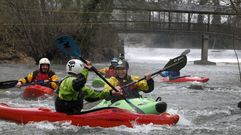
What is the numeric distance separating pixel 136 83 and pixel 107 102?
2.35 feet

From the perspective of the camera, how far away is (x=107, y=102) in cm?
937

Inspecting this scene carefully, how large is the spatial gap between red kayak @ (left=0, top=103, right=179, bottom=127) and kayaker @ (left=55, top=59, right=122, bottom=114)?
0.16 meters

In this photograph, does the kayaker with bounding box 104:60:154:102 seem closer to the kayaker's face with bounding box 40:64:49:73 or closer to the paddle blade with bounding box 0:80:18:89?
the paddle blade with bounding box 0:80:18:89

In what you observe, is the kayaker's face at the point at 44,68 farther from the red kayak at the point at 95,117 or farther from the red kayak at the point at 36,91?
the red kayak at the point at 95,117

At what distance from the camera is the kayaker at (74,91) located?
25.7 ft

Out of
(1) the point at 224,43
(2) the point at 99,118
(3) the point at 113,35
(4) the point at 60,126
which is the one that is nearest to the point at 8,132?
(4) the point at 60,126

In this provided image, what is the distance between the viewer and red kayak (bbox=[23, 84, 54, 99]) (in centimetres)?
1177

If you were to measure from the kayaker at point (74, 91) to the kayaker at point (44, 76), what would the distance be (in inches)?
157

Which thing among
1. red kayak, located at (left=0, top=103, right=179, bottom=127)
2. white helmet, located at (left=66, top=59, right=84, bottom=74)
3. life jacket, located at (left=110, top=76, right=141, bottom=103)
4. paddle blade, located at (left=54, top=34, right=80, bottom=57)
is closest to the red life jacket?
paddle blade, located at (left=54, top=34, right=80, bottom=57)

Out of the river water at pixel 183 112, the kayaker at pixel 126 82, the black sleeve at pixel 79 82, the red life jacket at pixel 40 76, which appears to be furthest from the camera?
the red life jacket at pixel 40 76

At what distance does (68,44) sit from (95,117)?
5.90 feet

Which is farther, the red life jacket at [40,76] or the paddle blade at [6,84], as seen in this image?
the red life jacket at [40,76]

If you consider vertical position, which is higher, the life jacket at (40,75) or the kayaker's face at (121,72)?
the kayaker's face at (121,72)

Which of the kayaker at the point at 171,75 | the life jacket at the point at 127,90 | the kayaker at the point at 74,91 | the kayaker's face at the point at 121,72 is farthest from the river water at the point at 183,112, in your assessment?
the kayaker's face at the point at 121,72
